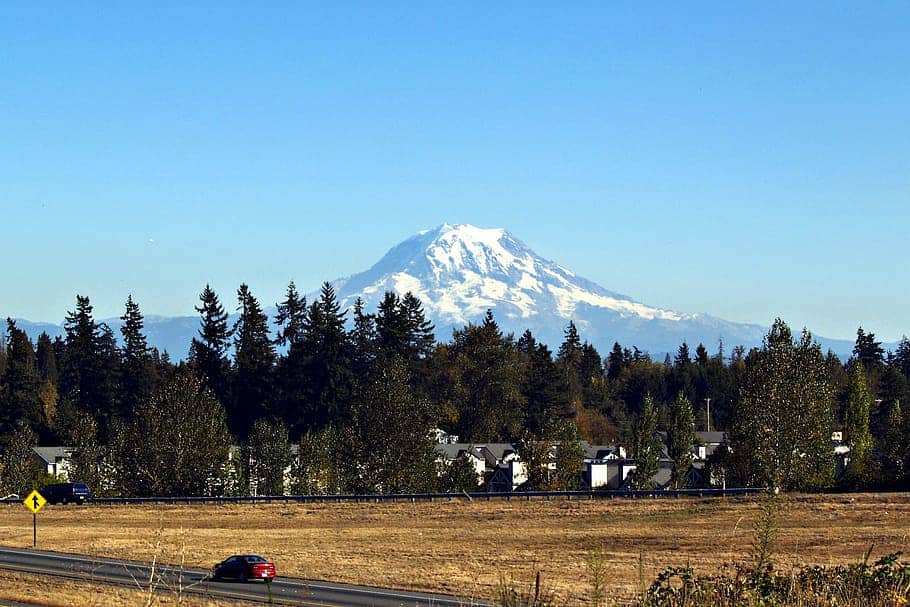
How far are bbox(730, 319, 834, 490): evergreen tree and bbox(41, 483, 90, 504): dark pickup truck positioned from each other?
4733cm

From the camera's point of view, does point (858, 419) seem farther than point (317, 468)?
Yes

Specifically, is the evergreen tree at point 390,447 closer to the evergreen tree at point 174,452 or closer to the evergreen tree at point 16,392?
the evergreen tree at point 174,452

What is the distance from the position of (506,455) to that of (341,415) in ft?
65.7

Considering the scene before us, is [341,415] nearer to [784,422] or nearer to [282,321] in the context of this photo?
[282,321]

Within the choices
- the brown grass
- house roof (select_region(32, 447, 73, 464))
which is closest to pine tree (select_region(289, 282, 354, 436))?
house roof (select_region(32, 447, 73, 464))

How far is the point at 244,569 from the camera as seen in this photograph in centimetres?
3866

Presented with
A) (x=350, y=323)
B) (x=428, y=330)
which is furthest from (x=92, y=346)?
(x=428, y=330)

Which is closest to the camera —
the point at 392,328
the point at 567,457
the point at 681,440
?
the point at 567,457

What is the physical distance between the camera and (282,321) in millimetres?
141500

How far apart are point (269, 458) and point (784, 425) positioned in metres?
43.6

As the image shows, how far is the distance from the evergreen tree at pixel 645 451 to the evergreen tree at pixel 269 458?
30.3 metres

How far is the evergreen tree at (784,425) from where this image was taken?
7550cm

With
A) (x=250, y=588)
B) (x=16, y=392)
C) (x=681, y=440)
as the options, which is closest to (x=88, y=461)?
(x=16, y=392)

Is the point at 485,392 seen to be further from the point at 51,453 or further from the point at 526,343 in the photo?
the point at 51,453
